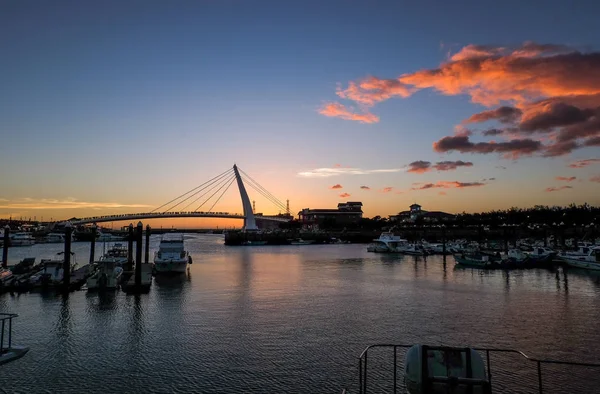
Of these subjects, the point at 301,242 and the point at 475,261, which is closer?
the point at 475,261

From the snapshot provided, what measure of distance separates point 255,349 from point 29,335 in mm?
10950

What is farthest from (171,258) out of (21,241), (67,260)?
(21,241)

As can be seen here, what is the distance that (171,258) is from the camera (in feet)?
143

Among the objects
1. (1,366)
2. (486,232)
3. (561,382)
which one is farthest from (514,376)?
(486,232)

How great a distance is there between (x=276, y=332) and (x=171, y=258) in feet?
87.5

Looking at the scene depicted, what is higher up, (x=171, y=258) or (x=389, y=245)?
(x=171, y=258)

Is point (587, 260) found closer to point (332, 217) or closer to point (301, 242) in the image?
point (301, 242)

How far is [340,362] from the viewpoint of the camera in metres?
15.7

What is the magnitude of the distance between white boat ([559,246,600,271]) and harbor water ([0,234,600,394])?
12277mm

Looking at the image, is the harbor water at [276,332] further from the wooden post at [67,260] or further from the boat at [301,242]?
the boat at [301,242]

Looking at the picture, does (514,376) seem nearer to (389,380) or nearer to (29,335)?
(389,380)

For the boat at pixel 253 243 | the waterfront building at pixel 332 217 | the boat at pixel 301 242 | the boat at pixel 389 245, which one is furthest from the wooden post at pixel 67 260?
the waterfront building at pixel 332 217

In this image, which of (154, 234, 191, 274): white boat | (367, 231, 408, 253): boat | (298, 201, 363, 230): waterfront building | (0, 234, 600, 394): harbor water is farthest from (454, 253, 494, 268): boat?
(298, 201, 363, 230): waterfront building

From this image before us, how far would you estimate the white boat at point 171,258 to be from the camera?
1687 inches
